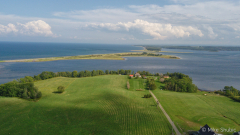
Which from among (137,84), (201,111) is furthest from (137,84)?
(201,111)

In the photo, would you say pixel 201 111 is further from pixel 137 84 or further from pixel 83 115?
pixel 137 84

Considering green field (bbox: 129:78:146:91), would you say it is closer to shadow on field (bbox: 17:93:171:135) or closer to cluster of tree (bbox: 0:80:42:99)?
shadow on field (bbox: 17:93:171:135)

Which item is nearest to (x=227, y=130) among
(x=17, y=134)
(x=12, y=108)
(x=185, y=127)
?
(x=185, y=127)

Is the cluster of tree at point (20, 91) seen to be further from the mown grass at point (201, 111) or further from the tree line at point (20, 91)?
the mown grass at point (201, 111)

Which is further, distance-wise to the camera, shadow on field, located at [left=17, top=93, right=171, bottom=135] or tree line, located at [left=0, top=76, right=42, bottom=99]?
tree line, located at [left=0, top=76, right=42, bottom=99]

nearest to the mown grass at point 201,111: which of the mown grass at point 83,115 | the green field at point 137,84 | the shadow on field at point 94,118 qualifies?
the mown grass at point 83,115

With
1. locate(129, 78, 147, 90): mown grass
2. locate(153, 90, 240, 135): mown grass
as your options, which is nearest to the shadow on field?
locate(153, 90, 240, 135): mown grass

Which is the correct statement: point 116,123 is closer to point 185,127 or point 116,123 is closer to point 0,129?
point 185,127

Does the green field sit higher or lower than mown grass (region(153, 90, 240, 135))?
higher
